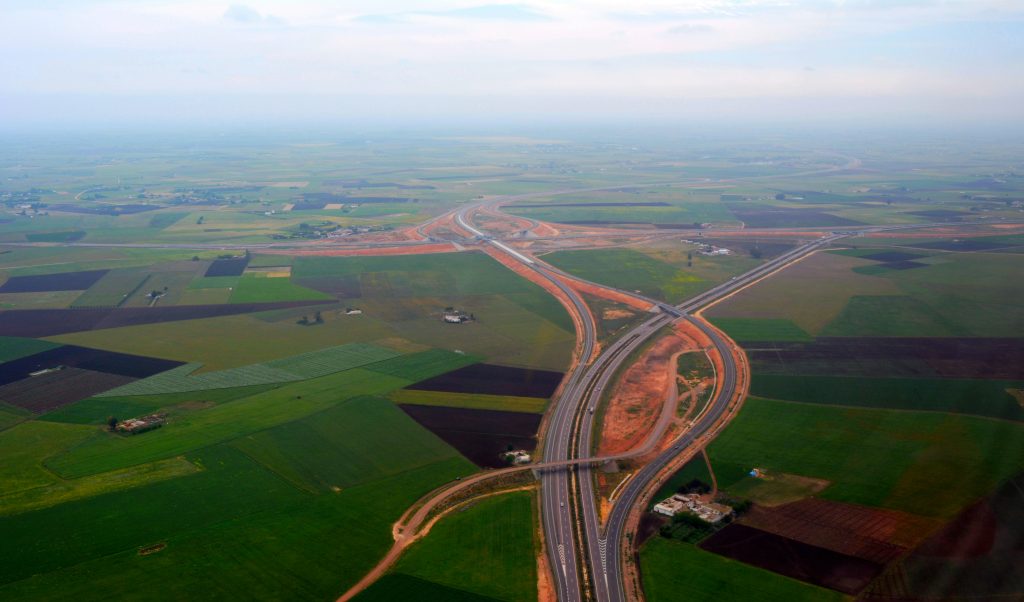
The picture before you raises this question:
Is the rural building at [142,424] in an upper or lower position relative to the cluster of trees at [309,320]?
lower

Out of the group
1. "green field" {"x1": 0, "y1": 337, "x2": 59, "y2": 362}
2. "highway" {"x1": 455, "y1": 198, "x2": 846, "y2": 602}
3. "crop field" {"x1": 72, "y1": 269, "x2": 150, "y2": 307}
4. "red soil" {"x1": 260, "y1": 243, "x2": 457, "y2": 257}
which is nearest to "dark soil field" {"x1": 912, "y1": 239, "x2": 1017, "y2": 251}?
"highway" {"x1": 455, "y1": 198, "x2": 846, "y2": 602}

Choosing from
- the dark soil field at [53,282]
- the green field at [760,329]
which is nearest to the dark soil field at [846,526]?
the green field at [760,329]

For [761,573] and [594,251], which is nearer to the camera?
[761,573]

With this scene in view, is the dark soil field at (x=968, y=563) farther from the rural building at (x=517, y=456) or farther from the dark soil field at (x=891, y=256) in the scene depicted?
the dark soil field at (x=891, y=256)

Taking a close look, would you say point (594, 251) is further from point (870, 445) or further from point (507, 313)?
point (870, 445)

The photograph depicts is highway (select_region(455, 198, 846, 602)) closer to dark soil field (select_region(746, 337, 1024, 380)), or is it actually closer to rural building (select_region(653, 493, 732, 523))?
rural building (select_region(653, 493, 732, 523))

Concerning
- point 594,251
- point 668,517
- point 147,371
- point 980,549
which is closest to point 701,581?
point 668,517
